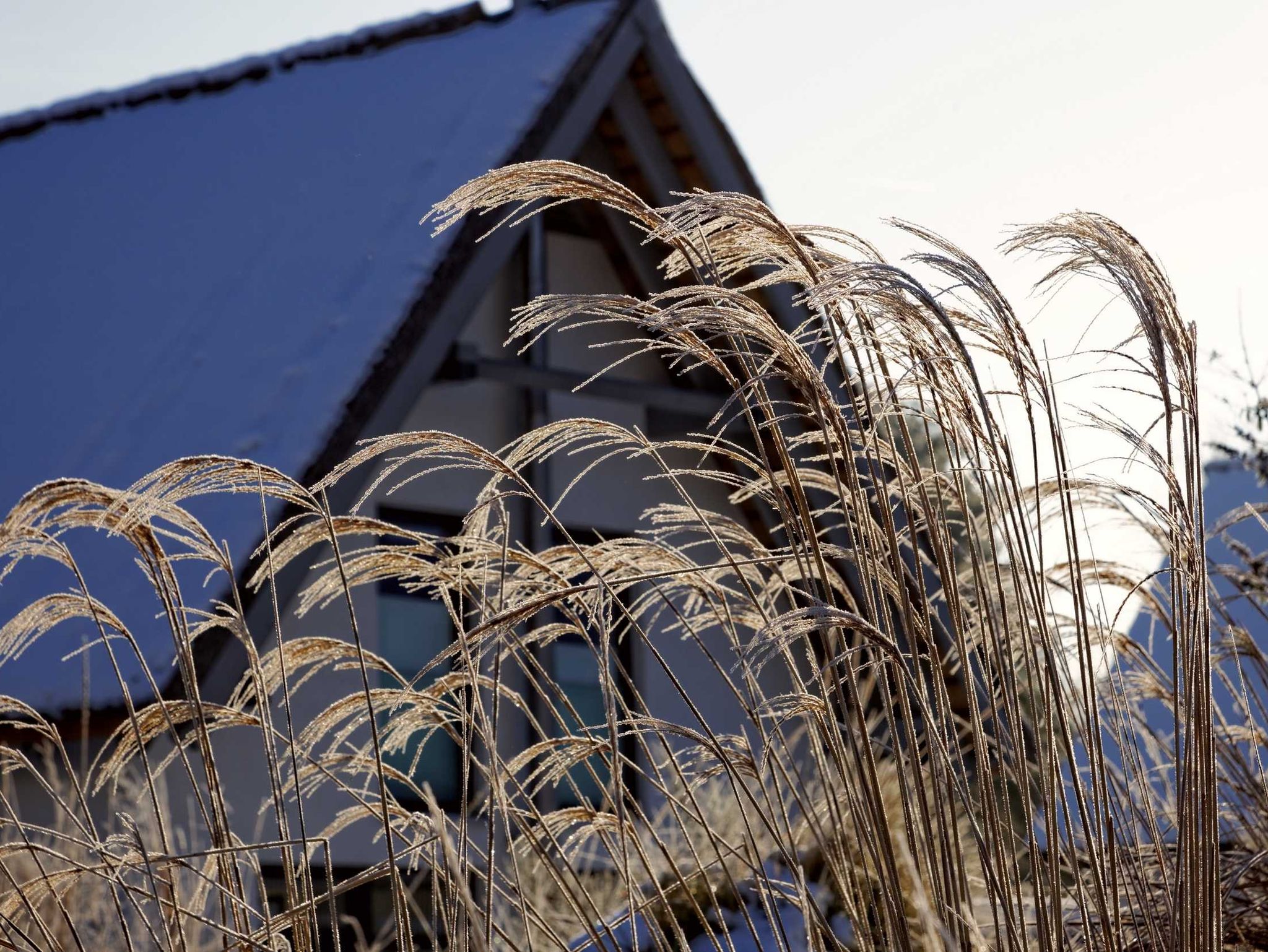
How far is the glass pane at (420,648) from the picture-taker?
7516mm

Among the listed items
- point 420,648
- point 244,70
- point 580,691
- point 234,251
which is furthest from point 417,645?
point 244,70

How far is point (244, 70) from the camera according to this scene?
10.7 meters

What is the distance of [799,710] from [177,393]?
5524mm

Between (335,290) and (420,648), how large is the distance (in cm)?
181

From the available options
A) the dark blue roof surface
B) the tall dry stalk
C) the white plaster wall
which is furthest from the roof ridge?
the tall dry stalk

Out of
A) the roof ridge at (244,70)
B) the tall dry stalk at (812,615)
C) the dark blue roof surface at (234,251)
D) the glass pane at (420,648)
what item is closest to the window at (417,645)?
the glass pane at (420,648)

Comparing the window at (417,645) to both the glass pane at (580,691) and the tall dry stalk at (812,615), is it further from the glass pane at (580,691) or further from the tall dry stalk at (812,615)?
the tall dry stalk at (812,615)

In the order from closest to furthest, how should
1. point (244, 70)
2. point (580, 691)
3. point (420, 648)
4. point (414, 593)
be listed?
point (414, 593) < point (420, 648) < point (580, 691) < point (244, 70)

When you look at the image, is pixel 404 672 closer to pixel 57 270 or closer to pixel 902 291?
pixel 57 270

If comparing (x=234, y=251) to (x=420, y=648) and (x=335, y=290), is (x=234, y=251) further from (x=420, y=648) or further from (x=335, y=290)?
(x=420, y=648)

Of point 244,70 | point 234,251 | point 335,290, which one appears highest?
point 244,70

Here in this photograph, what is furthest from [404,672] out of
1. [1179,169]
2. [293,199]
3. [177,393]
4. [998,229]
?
[998,229]

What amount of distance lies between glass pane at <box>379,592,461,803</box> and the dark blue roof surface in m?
1.45

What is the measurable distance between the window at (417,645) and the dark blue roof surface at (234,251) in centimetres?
118
